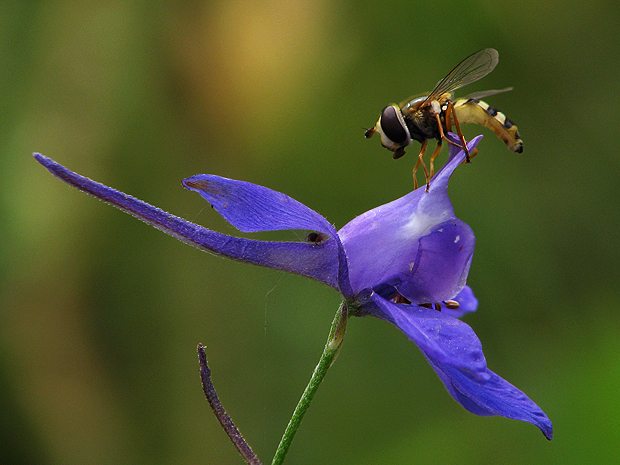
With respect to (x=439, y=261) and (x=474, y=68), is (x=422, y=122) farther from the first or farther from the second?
(x=439, y=261)

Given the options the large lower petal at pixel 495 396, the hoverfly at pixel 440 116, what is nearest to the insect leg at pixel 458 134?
the hoverfly at pixel 440 116

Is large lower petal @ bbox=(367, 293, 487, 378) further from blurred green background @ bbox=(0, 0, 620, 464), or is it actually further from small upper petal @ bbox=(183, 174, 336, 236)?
blurred green background @ bbox=(0, 0, 620, 464)

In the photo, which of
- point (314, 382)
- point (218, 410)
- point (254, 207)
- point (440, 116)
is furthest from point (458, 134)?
point (218, 410)

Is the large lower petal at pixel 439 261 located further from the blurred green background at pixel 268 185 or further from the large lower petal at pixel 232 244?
the blurred green background at pixel 268 185

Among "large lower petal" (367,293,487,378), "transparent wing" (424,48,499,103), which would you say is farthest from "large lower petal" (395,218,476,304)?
"transparent wing" (424,48,499,103)

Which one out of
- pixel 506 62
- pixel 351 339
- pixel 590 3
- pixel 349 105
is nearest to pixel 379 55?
pixel 349 105

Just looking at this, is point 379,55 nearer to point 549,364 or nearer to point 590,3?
point 590,3
